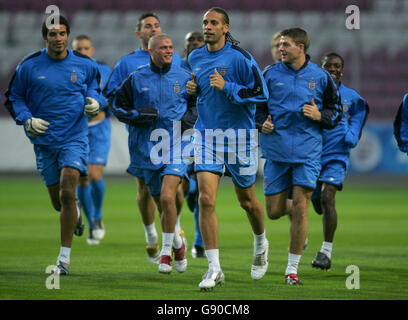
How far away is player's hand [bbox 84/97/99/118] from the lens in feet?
29.6

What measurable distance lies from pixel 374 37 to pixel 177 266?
68.5ft

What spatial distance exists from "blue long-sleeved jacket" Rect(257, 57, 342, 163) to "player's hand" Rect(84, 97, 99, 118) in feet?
5.85

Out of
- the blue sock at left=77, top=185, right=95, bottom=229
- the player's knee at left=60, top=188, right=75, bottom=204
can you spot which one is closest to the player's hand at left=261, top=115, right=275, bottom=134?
the player's knee at left=60, top=188, right=75, bottom=204

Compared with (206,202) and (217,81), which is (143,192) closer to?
(206,202)

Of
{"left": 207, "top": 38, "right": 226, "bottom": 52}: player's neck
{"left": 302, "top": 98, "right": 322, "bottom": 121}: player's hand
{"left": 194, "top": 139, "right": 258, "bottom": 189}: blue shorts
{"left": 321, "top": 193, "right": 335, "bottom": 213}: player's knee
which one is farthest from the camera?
{"left": 321, "top": 193, "right": 335, "bottom": 213}: player's knee

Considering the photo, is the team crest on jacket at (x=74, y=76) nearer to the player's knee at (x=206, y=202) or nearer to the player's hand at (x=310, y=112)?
the player's knee at (x=206, y=202)

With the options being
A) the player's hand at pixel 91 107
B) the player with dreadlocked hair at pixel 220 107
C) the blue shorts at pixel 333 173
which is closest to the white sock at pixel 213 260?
the player with dreadlocked hair at pixel 220 107

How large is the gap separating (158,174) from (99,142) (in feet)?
12.6

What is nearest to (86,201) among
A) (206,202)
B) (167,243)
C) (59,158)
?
(59,158)

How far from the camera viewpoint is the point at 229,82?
26.5 ft

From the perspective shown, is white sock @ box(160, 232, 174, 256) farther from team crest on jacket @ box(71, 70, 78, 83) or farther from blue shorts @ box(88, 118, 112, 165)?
blue shorts @ box(88, 118, 112, 165)

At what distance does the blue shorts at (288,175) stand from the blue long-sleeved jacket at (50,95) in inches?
80.8

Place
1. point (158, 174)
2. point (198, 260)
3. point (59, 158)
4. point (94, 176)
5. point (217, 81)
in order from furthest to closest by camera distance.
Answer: point (94, 176) → point (198, 260) → point (158, 174) → point (59, 158) → point (217, 81)

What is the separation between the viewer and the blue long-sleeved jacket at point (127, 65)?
33.2 feet
